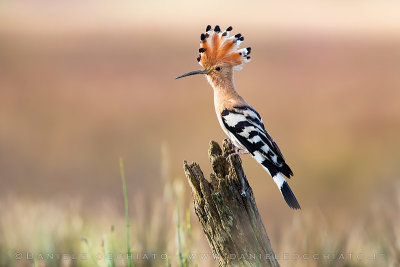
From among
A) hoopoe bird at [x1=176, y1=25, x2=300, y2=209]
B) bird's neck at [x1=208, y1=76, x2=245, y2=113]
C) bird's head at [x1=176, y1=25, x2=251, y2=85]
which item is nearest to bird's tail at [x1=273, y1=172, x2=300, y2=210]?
hoopoe bird at [x1=176, y1=25, x2=300, y2=209]

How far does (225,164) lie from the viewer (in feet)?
8.27

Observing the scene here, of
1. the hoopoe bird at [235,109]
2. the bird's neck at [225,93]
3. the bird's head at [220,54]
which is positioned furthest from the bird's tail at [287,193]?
the bird's head at [220,54]

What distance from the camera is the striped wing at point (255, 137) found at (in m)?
2.75

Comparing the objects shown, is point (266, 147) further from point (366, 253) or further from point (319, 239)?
point (366, 253)

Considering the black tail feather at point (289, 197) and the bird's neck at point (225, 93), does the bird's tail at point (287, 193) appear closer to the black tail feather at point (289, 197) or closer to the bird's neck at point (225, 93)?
the black tail feather at point (289, 197)

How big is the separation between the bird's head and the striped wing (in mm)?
234

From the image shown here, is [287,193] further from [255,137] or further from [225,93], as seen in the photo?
[225,93]

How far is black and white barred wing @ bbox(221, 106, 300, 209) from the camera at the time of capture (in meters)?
2.68

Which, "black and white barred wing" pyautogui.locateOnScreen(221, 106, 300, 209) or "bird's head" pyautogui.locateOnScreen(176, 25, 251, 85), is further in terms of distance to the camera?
"bird's head" pyautogui.locateOnScreen(176, 25, 251, 85)

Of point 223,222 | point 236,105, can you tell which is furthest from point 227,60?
point 223,222

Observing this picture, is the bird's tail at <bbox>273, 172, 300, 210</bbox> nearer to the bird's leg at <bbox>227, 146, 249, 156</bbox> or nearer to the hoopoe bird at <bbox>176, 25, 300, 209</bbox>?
the hoopoe bird at <bbox>176, 25, 300, 209</bbox>

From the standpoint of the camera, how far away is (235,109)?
302cm

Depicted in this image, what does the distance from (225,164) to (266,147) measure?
367mm

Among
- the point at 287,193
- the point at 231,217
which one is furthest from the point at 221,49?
the point at 231,217
